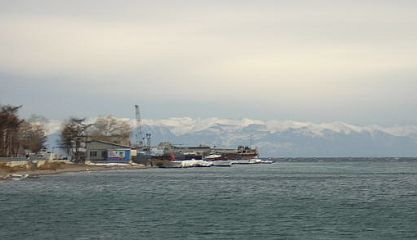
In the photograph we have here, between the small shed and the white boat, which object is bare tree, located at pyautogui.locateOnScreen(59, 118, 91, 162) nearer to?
the small shed

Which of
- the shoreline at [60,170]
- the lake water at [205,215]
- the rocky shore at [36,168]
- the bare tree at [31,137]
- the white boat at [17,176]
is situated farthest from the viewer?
the bare tree at [31,137]

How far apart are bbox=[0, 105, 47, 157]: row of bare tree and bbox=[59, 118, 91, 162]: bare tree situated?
19.7 feet

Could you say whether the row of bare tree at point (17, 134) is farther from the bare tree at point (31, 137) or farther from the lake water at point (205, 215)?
the lake water at point (205, 215)

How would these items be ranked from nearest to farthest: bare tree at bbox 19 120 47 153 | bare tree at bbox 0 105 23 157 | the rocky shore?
the rocky shore → bare tree at bbox 0 105 23 157 → bare tree at bbox 19 120 47 153

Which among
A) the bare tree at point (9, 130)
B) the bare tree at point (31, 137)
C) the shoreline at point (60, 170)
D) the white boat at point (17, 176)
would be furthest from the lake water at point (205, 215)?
the bare tree at point (31, 137)

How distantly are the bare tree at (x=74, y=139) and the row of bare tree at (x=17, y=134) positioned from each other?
602 centimetres

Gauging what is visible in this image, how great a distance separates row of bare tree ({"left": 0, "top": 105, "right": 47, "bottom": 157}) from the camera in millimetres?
129000

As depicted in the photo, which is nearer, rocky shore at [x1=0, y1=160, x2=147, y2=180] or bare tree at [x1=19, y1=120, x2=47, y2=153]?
rocky shore at [x1=0, y1=160, x2=147, y2=180]

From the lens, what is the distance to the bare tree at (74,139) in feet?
568

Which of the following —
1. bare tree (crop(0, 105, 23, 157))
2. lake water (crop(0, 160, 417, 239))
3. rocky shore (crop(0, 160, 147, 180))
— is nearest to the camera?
lake water (crop(0, 160, 417, 239))

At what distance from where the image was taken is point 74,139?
175125mm

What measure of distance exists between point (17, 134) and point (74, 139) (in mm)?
20036

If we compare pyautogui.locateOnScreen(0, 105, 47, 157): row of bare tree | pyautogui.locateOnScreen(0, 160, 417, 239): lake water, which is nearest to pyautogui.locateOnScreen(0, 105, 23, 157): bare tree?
pyautogui.locateOnScreen(0, 105, 47, 157): row of bare tree

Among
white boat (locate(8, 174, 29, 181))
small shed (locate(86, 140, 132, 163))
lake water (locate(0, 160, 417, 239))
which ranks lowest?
lake water (locate(0, 160, 417, 239))
